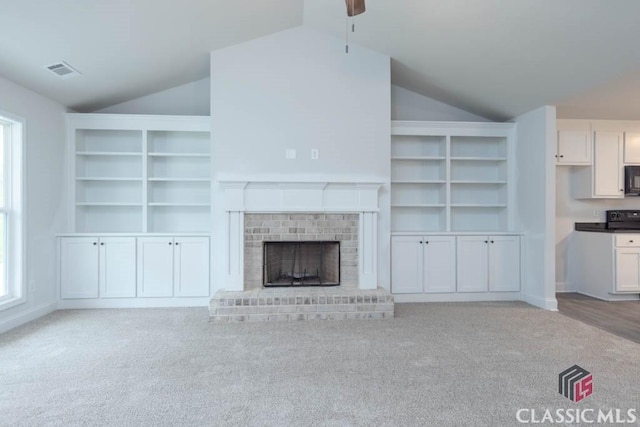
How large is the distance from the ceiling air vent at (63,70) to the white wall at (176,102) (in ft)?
3.40

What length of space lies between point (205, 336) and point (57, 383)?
3.62 feet

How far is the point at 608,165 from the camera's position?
15.4 feet

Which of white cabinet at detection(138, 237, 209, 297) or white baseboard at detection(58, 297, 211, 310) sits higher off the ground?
white cabinet at detection(138, 237, 209, 297)

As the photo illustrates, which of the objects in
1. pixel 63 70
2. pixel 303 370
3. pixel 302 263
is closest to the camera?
pixel 303 370

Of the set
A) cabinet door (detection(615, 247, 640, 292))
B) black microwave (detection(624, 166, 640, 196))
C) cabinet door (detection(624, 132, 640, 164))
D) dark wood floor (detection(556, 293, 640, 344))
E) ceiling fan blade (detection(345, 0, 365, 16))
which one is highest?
ceiling fan blade (detection(345, 0, 365, 16))

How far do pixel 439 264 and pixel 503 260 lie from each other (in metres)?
0.85

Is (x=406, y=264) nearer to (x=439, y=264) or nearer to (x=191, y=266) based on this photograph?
(x=439, y=264)

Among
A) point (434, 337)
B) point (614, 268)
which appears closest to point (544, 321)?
point (434, 337)

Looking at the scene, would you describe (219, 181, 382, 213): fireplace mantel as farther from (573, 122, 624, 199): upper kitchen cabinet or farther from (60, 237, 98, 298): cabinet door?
(573, 122, 624, 199): upper kitchen cabinet

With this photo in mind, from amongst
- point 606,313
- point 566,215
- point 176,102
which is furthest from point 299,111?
point 606,313

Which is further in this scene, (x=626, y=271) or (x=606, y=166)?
(x=606, y=166)

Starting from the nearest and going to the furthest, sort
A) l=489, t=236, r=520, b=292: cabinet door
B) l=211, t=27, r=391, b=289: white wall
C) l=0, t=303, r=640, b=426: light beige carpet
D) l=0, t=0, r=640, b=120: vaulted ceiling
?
1. l=0, t=303, r=640, b=426: light beige carpet
2. l=0, t=0, r=640, b=120: vaulted ceiling
3. l=211, t=27, r=391, b=289: white wall
4. l=489, t=236, r=520, b=292: cabinet door

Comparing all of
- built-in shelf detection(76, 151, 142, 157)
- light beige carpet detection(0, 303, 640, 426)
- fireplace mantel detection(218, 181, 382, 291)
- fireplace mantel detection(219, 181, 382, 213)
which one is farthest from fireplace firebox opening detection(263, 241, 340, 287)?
built-in shelf detection(76, 151, 142, 157)

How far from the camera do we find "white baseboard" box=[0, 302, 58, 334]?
330cm
